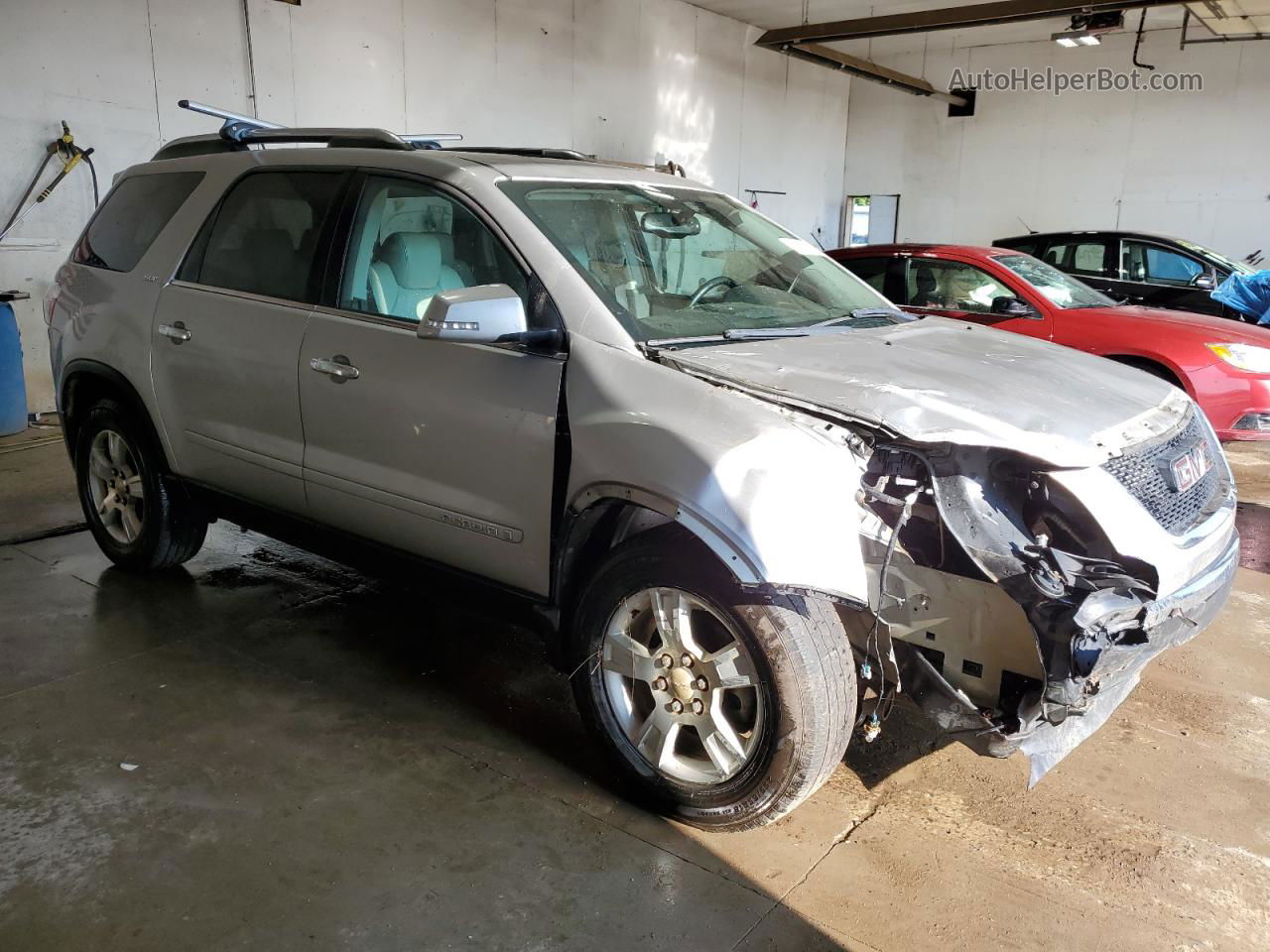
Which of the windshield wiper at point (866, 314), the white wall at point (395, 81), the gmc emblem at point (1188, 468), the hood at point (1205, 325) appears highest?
the white wall at point (395, 81)

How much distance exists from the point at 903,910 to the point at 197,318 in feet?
9.98

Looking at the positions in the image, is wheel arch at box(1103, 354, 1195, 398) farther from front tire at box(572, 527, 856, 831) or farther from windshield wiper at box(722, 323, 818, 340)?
front tire at box(572, 527, 856, 831)

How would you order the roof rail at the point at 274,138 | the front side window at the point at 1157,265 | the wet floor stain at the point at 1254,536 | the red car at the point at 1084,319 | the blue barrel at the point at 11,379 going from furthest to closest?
the front side window at the point at 1157,265 < the blue barrel at the point at 11,379 < the red car at the point at 1084,319 < the wet floor stain at the point at 1254,536 < the roof rail at the point at 274,138

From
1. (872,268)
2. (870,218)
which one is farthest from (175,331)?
(870,218)

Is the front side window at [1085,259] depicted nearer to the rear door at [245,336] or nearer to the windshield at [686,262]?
the windshield at [686,262]

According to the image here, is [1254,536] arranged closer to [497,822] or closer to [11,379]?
[497,822]

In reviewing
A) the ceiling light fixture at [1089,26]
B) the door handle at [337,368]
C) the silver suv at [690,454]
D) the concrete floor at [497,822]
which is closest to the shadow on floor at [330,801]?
the concrete floor at [497,822]

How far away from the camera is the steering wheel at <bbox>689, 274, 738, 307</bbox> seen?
9.76 ft

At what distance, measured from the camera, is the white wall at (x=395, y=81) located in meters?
7.30

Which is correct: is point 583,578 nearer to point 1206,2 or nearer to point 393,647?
point 393,647

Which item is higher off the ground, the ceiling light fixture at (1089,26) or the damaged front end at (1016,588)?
the ceiling light fixture at (1089,26)

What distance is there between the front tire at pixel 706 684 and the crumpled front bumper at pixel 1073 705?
0.18 metres

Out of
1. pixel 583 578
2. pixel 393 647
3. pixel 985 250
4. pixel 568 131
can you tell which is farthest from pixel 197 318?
pixel 568 131

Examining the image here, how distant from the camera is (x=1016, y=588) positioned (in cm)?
218
